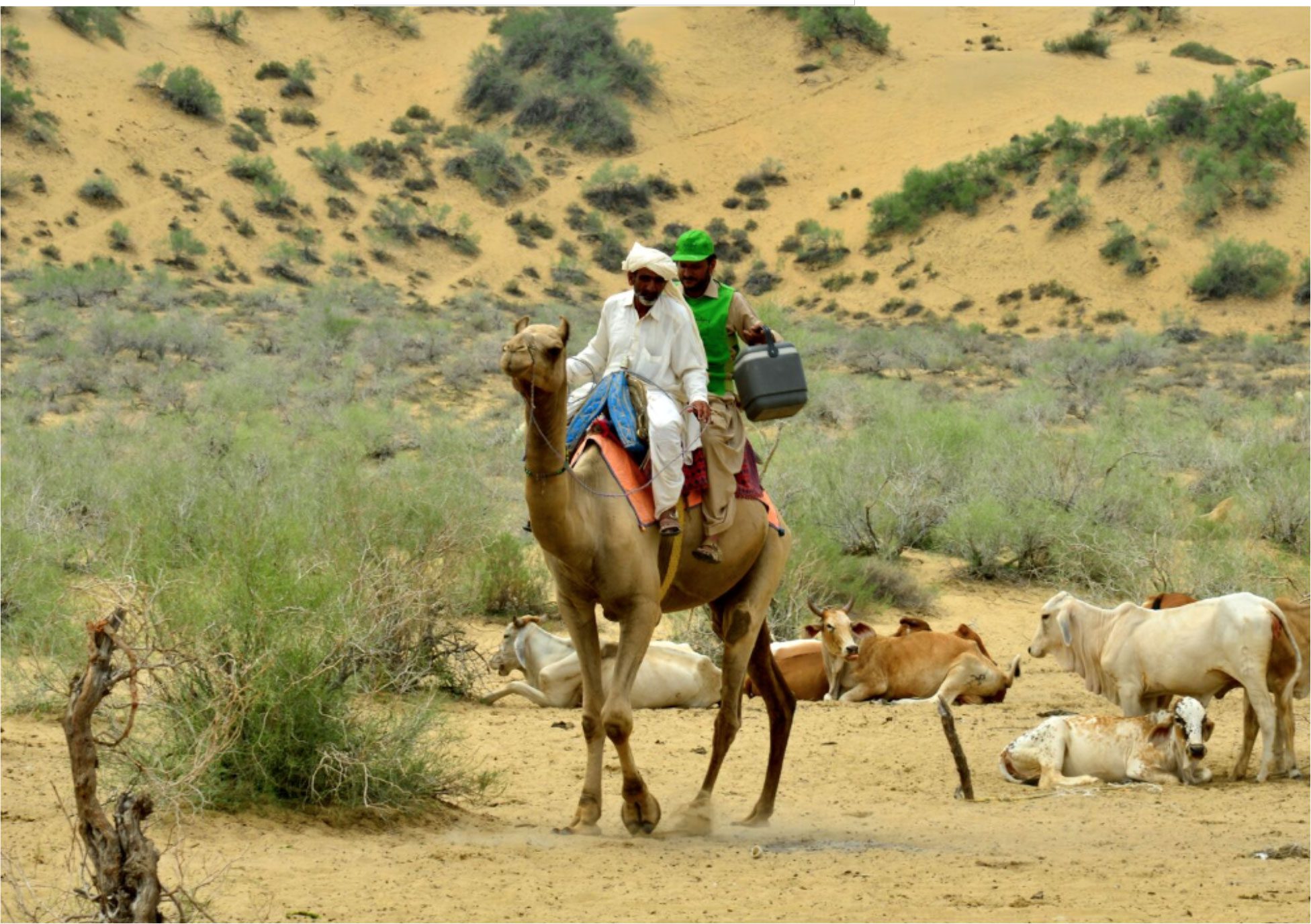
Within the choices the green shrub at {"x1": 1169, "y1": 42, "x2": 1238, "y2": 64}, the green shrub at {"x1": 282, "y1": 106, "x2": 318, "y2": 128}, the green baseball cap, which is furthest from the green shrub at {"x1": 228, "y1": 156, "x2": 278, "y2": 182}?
the green baseball cap

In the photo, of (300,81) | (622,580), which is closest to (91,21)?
(300,81)

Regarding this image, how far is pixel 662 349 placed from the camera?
8.51 m

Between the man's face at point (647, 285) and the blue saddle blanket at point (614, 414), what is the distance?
420mm

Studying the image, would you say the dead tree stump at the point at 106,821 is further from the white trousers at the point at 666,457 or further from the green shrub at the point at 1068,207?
the green shrub at the point at 1068,207

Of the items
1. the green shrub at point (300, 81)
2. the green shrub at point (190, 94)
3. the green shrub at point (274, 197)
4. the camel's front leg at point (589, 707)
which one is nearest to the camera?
the camel's front leg at point (589, 707)

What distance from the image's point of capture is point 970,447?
2125cm

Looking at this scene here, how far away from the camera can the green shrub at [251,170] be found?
54.3 metres

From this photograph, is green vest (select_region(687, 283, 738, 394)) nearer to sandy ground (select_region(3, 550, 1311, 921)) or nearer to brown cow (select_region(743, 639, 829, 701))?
sandy ground (select_region(3, 550, 1311, 921))

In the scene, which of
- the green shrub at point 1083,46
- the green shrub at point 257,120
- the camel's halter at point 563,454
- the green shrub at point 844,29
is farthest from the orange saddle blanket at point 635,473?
the green shrub at point 844,29

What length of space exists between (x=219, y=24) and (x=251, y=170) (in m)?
13.9

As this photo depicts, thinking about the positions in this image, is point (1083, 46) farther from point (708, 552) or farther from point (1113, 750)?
point (708, 552)

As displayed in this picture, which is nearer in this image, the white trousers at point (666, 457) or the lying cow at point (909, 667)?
the white trousers at point (666, 457)

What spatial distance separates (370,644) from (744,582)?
2433 millimetres

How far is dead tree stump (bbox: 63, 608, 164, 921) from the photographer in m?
4.67
